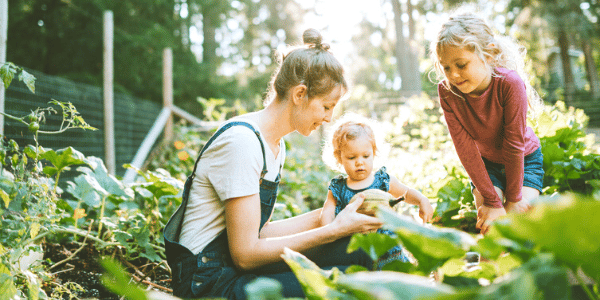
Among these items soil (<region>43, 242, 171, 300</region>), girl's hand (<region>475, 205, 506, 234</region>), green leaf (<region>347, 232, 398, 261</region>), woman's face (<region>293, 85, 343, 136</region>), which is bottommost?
soil (<region>43, 242, 171, 300</region>)

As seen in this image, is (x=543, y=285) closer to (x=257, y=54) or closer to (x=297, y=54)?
(x=297, y=54)

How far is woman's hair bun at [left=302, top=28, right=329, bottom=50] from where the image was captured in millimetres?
1759

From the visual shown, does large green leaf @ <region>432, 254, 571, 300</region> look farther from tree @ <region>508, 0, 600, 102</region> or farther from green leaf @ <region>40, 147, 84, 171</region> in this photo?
tree @ <region>508, 0, 600, 102</region>

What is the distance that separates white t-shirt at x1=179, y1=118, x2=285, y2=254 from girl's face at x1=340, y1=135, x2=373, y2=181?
1.80 feet

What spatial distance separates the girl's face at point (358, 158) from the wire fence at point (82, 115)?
1450 mm

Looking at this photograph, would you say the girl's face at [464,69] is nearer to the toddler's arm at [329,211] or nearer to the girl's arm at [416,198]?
the girl's arm at [416,198]

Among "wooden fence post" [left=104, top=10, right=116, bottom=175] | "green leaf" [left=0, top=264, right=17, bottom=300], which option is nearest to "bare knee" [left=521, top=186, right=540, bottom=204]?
"green leaf" [left=0, top=264, right=17, bottom=300]

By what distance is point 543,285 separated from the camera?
52cm

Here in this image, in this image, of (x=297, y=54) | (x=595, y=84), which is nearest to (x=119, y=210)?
(x=297, y=54)

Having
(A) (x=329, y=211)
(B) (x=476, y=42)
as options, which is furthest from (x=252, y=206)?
(B) (x=476, y=42)

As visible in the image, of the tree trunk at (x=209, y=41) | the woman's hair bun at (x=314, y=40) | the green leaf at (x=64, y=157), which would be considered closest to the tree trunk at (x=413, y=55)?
the tree trunk at (x=209, y=41)

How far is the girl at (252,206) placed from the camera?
56.0 inches

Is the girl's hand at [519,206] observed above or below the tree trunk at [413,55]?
below

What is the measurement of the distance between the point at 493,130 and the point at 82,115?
3475 millimetres
